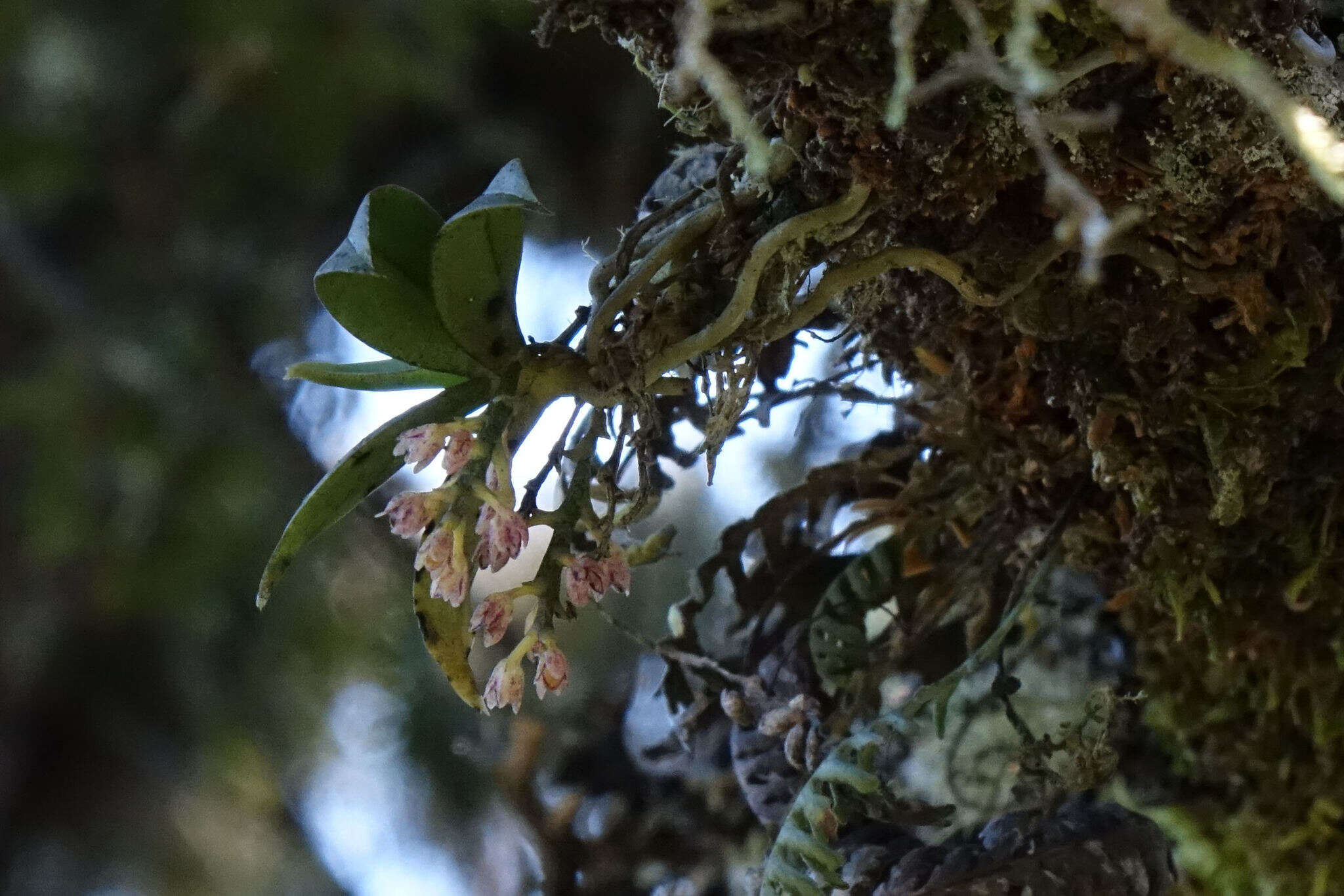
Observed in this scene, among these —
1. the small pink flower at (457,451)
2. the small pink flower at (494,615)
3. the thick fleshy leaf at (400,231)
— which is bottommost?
the small pink flower at (494,615)

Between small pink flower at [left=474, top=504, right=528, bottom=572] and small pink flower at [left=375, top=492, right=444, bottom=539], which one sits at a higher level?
small pink flower at [left=375, top=492, right=444, bottom=539]

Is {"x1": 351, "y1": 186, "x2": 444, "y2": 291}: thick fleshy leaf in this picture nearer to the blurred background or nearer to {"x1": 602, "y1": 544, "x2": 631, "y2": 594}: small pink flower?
{"x1": 602, "y1": 544, "x2": 631, "y2": 594}: small pink flower

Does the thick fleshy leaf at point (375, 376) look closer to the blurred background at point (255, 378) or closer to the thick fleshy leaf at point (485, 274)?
the thick fleshy leaf at point (485, 274)

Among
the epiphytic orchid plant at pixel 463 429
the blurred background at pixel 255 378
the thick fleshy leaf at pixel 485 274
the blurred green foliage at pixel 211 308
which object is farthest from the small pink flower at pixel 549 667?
the blurred green foliage at pixel 211 308

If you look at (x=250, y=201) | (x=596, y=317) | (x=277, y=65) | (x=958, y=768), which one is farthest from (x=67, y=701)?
(x=596, y=317)

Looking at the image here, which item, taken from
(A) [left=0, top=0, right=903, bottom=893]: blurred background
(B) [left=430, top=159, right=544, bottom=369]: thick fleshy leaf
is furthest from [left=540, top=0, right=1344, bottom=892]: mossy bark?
(A) [left=0, top=0, right=903, bottom=893]: blurred background
